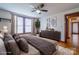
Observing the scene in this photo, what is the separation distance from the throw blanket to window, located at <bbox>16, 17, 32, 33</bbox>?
0.15 m

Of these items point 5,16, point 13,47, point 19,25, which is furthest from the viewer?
point 19,25

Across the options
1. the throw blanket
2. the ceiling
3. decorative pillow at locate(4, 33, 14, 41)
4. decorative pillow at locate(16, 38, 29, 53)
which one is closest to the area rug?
the throw blanket

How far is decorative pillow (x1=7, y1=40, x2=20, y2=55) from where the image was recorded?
176 centimetres

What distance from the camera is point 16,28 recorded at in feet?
6.53

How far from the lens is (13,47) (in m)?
1.77

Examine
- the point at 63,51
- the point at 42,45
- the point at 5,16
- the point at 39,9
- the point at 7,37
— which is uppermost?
the point at 39,9

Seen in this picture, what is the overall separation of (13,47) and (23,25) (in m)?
0.50

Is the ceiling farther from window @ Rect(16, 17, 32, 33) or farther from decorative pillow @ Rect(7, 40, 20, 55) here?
decorative pillow @ Rect(7, 40, 20, 55)

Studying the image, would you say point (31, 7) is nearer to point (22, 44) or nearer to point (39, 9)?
point (39, 9)

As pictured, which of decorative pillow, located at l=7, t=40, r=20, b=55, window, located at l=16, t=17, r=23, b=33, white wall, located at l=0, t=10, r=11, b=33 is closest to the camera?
decorative pillow, located at l=7, t=40, r=20, b=55

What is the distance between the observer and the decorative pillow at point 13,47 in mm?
1764

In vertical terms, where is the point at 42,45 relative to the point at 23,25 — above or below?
below

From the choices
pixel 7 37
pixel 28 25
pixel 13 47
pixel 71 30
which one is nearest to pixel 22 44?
pixel 13 47
